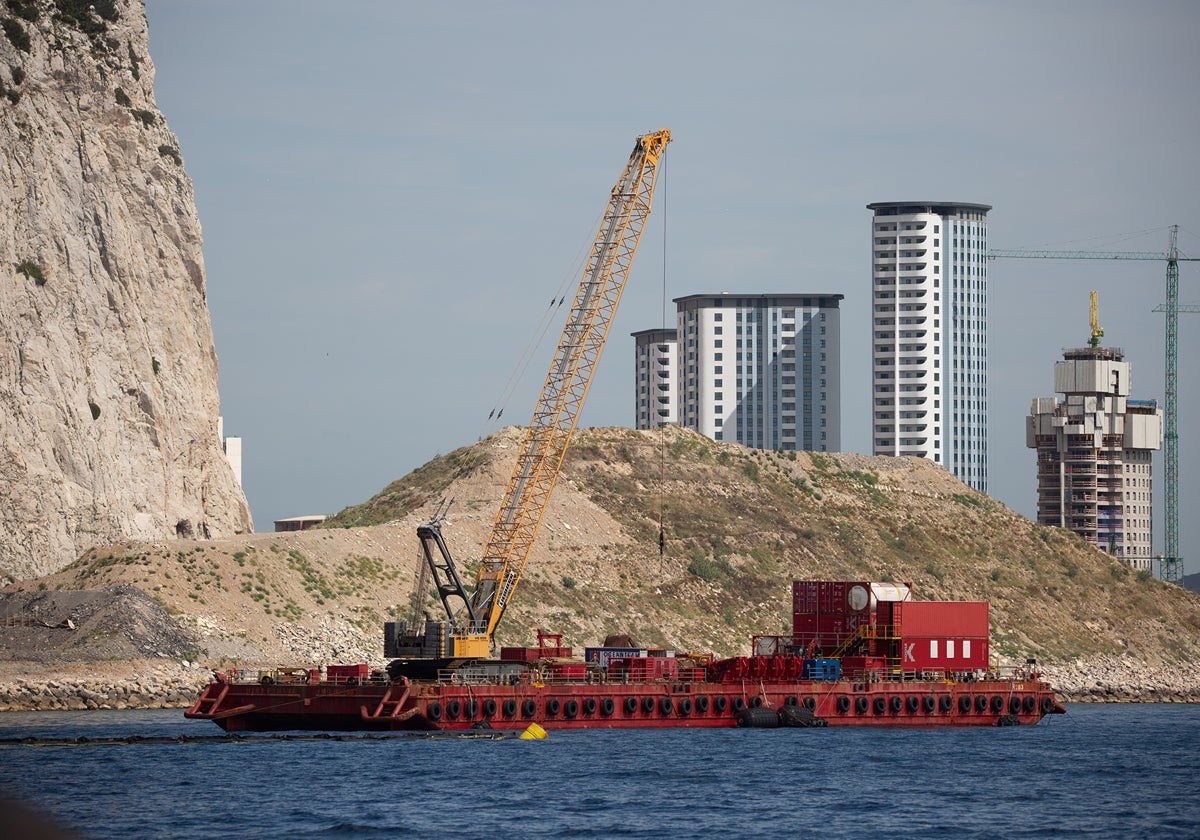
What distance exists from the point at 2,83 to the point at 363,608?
→ 4023cm

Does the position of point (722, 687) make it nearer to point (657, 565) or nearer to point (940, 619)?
point (940, 619)

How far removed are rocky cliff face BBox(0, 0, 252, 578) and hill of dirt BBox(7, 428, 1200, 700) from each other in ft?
19.4

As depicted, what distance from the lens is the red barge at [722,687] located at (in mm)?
64188

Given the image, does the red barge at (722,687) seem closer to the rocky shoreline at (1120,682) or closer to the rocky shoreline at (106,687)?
the rocky shoreline at (106,687)

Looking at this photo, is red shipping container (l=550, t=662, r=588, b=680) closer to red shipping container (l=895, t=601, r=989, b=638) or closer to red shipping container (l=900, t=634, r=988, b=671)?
red shipping container (l=895, t=601, r=989, b=638)

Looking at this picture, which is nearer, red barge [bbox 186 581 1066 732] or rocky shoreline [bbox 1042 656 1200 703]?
red barge [bbox 186 581 1066 732]

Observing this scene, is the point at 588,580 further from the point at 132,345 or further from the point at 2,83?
the point at 2,83

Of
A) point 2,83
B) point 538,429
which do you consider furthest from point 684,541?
point 2,83

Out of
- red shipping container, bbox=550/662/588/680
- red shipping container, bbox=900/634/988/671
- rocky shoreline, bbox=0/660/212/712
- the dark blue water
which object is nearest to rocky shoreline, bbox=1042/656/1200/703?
red shipping container, bbox=900/634/988/671

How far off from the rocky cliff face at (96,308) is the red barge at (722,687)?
27.7m

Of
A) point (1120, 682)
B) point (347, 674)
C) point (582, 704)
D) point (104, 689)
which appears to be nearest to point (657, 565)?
point (1120, 682)

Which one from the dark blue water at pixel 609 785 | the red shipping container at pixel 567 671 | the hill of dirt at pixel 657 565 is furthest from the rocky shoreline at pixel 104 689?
the red shipping container at pixel 567 671

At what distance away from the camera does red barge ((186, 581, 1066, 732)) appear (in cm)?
6419

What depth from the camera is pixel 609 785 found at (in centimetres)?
4953
